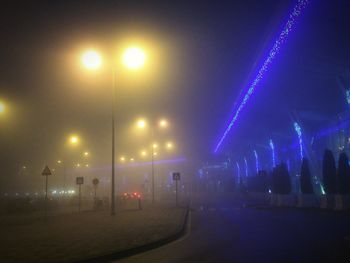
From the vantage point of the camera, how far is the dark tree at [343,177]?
94.2 feet

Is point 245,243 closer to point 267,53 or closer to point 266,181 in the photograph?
point 267,53

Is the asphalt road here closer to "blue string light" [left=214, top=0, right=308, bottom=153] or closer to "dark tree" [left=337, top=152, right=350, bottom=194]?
"blue string light" [left=214, top=0, right=308, bottom=153]

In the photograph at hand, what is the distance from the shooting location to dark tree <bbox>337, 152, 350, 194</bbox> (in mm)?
28719

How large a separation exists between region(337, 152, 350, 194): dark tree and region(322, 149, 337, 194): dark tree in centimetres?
135

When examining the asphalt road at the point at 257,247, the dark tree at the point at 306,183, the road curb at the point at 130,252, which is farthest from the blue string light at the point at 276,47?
the road curb at the point at 130,252

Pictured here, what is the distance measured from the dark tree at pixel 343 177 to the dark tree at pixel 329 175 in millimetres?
1353

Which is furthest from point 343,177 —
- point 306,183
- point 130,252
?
point 130,252

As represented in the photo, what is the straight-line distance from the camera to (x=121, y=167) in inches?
4161

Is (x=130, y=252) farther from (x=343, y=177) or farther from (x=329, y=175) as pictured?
(x=329, y=175)

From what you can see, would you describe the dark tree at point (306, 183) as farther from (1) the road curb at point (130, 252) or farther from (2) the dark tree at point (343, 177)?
(1) the road curb at point (130, 252)

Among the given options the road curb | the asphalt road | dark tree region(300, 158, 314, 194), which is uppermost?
dark tree region(300, 158, 314, 194)

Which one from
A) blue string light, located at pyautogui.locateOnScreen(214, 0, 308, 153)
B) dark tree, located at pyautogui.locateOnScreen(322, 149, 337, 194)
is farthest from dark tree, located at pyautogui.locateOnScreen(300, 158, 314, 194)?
blue string light, located at pyautogui.locateOnScreen(214, 0, 308, 153)

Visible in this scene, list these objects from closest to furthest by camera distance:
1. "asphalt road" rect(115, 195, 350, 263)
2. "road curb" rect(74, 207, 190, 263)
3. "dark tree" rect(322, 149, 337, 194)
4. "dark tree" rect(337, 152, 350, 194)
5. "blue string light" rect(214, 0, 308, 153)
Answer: "asphalt road" rect(115, 195, 350, 263) → "road curb" rect(74, 207, 190, 263) → "blue string light" rect(214, 0, 308, 153) → "dark tree" rect(337, 152, 350, 194) → "dark tree" rect(322, 149, 337, 194)

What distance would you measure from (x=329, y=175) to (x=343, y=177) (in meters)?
2.35
